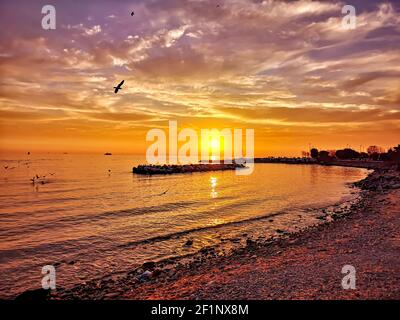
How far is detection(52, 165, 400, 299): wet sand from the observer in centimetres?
929

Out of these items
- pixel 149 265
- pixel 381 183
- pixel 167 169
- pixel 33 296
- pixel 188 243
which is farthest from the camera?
pixel 167 169

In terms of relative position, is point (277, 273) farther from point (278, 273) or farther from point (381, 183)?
point (381, 183)

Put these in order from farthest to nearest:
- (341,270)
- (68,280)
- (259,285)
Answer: (68,280) → (341,270) → (259,285)

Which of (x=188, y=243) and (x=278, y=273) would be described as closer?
(x=278, y=273)

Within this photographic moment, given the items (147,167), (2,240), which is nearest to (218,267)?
(2,240)

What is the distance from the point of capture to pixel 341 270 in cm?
1078

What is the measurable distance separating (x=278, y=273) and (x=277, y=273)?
0.04 m

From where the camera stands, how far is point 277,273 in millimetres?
11109

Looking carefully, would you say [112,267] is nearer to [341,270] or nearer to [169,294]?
[169,294]

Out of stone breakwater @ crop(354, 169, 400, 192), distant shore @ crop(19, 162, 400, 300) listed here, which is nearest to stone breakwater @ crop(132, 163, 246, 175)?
stone breakwater @ crop(354, 169, 400, 192)

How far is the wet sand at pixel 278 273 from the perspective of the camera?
9.29 meters
